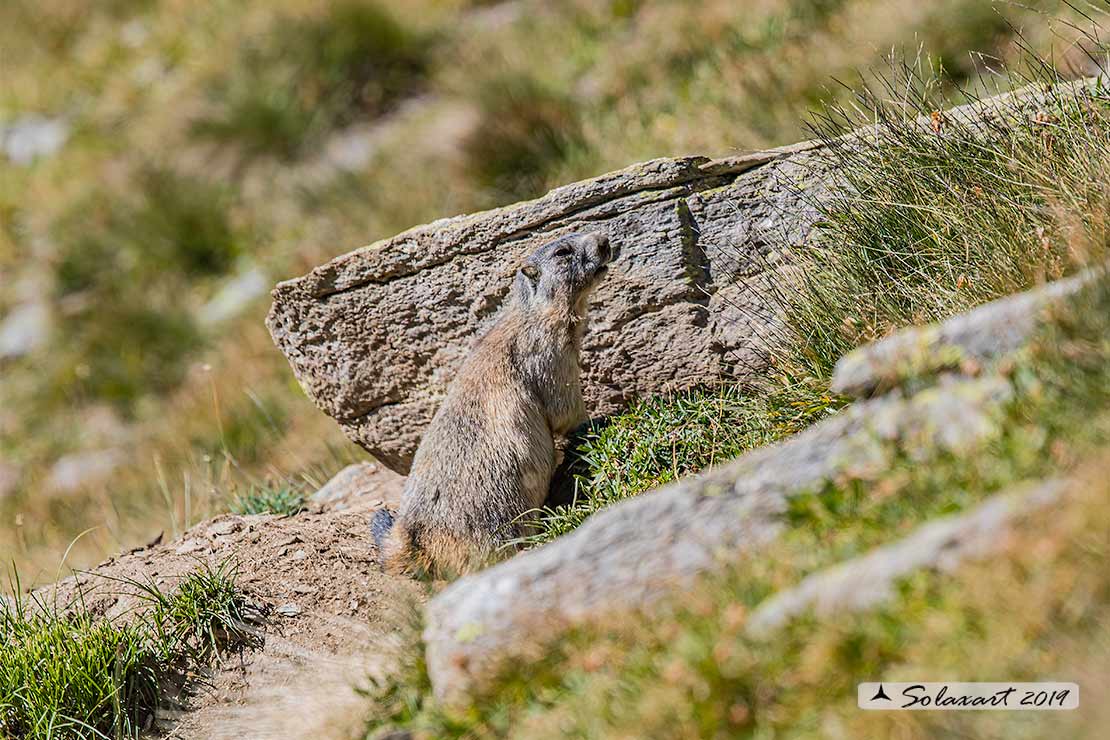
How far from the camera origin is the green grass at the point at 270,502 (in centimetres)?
746

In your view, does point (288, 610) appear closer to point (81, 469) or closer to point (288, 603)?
point (288, 603)

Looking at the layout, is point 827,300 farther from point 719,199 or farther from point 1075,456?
point 1075,456

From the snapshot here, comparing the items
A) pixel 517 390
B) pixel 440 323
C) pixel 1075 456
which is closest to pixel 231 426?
pixel 440 323

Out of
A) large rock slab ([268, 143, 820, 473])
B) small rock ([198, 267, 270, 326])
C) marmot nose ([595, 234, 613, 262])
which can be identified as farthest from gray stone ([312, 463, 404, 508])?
small rock ([198, 267, 270, 326])

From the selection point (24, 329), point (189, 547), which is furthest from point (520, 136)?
point (24, 329)

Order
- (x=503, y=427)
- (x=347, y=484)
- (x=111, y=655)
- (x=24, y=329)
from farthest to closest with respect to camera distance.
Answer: (x=24, y=329)
(x=347, y=484)
(x=503, y=427)
(x=111, y=655)

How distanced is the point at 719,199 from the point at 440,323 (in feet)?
6.43

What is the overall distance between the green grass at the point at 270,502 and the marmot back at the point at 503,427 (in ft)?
5.33

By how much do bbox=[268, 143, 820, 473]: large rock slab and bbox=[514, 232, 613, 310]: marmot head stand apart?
24cm

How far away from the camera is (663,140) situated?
11414 millimetres

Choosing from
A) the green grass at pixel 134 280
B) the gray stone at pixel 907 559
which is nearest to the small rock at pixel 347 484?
the gray stone at pixel 907 559

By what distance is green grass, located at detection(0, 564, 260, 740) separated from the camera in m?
5.14

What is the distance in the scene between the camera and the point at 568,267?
6266mm

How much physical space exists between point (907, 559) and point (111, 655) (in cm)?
404
